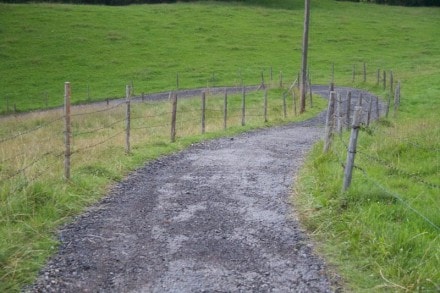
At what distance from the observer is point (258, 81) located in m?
44.9

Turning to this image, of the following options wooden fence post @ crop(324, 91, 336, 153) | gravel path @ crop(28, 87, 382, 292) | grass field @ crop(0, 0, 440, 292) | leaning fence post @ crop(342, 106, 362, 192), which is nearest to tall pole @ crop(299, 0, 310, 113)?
grass field @ crop(0, 0, 440, 292)

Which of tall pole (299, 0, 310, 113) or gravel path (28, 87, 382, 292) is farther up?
tall pole (299, 0, 310, 113)

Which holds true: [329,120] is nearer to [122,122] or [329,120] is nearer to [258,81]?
[122,122]

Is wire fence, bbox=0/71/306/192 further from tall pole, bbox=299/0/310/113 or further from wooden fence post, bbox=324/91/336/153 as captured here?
wooden fence post, bbox=324/91/336/153

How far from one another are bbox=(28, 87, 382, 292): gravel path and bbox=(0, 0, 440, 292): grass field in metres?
0.36

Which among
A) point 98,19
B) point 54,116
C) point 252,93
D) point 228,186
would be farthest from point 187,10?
point 228,186

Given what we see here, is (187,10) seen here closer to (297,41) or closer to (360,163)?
(297,41)

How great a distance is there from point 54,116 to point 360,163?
81.6ft

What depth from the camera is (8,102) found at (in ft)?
125

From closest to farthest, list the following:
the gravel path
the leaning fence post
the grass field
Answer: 1. the gravel path
2. the grass field
3. the leaning fence post

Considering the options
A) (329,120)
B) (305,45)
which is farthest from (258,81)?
(329,120)

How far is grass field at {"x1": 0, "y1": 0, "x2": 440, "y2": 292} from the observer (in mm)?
6668

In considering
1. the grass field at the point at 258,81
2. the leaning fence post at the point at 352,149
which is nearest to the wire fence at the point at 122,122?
the grass field at the point at 258,81

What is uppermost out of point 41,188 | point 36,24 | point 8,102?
point 36,24
